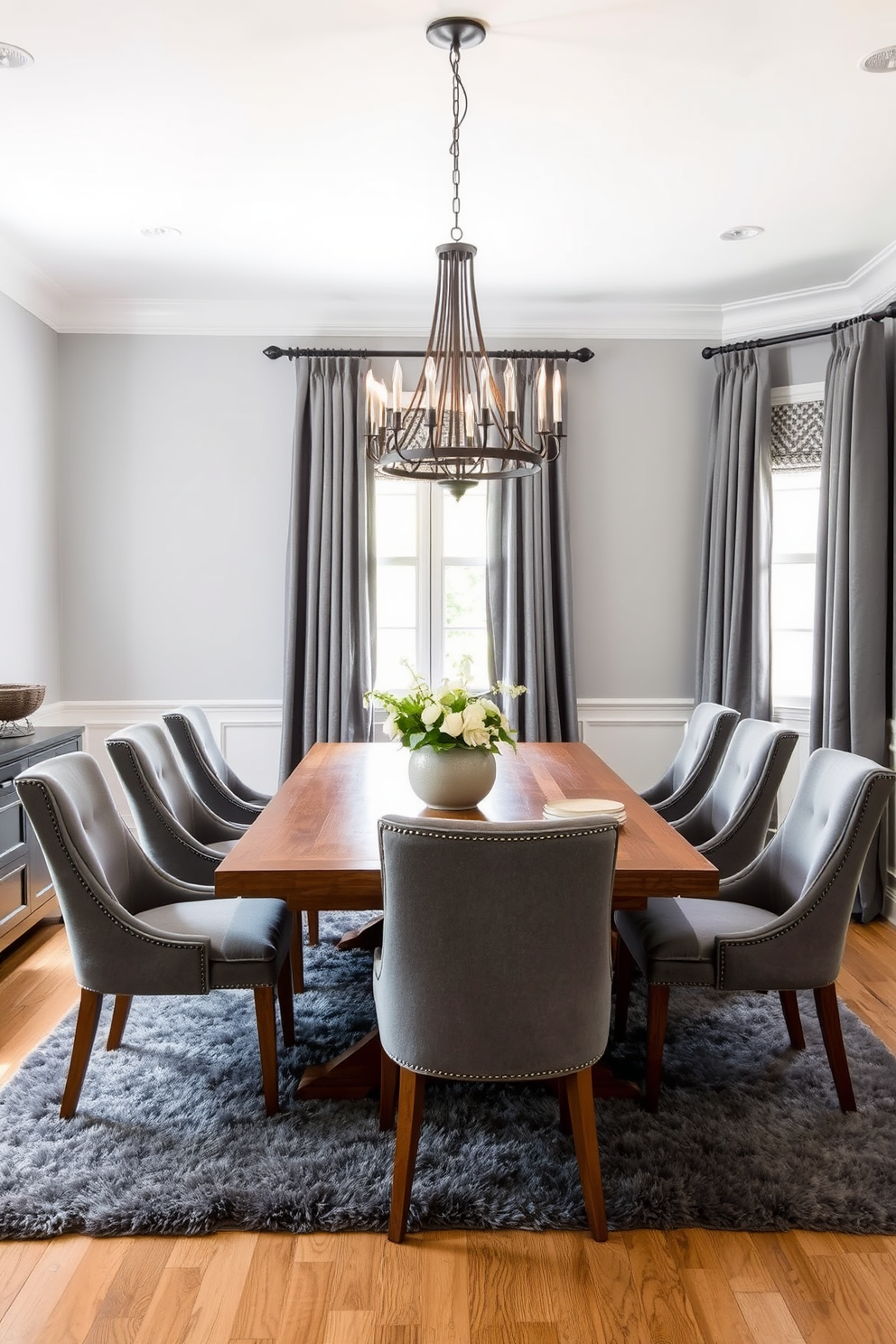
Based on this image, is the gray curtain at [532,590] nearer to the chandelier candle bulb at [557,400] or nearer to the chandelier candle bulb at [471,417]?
the chandelier candle bulb at [471,417]

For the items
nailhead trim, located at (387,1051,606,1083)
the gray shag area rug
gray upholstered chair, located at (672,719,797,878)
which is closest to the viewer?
nailhead trim, located at (387,1051,606,1083)

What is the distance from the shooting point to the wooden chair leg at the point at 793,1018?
288 cm

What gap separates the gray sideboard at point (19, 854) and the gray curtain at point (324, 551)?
1226mm

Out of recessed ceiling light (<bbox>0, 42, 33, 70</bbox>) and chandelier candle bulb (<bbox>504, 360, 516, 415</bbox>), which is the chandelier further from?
recessed ceiling light (<bbox>0, 42, 33, 70</bbox>)

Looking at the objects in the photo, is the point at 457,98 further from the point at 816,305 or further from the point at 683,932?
the point at 816,305

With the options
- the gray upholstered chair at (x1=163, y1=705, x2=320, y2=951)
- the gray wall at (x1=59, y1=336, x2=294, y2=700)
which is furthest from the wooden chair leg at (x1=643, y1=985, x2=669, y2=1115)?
the gray wall at (x1=59, y1=336, x2=294, y2=700)

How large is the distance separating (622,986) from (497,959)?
4.01ft

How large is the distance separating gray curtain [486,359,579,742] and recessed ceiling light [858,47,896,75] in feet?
7.47

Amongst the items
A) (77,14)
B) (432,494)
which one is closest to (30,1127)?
(77,14)

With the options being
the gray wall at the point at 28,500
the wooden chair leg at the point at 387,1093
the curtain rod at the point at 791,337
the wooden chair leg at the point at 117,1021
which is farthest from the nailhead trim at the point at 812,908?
the gray wall at the point at 28,500

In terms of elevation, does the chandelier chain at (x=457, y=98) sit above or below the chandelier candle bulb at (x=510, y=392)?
above

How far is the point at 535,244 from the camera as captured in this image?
4.10m

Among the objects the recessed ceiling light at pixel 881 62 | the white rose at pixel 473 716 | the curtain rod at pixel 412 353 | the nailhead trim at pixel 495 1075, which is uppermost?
the recessed ceiling light at pixel 881 62

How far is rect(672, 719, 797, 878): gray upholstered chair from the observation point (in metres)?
2.97
